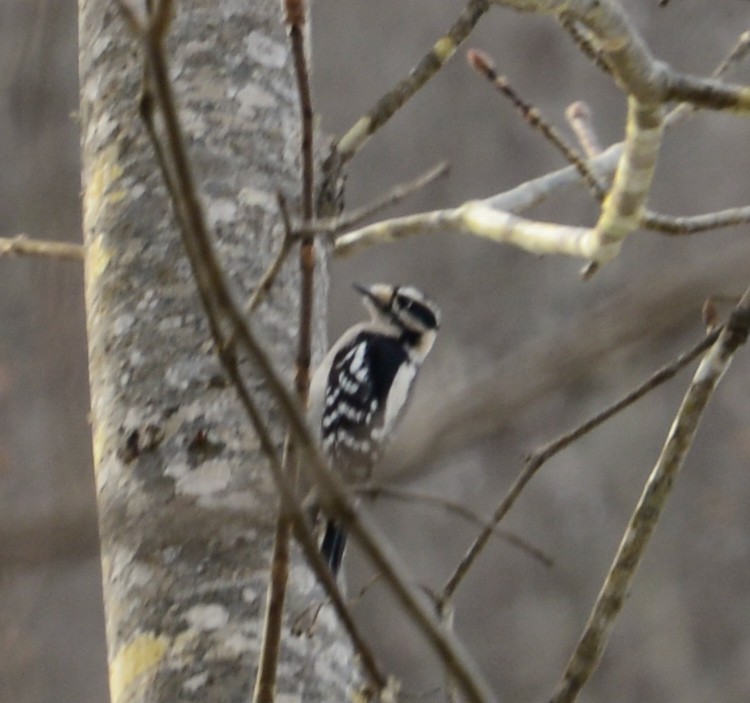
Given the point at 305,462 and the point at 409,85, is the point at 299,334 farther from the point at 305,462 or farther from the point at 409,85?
the point at 409,85

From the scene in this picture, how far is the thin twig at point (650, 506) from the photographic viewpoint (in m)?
1.12

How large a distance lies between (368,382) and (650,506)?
46.3 inches

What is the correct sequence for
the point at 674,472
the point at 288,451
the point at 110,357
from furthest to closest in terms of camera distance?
1. the point at 110,357
2. the point at 674,472
3. the point at 288,451

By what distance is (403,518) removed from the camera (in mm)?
4773

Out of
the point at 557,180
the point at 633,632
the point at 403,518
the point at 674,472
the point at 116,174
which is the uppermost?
the point at 116,174

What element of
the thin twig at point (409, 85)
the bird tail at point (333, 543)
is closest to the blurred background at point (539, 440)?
the bird tail at point (333, 543)

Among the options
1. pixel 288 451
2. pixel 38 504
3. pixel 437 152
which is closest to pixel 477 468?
pixel 437 152

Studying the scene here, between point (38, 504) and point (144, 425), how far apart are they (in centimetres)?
88

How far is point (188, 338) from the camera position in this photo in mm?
1447

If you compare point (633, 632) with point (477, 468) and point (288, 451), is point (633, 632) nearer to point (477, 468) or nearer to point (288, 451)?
point (477, 468)

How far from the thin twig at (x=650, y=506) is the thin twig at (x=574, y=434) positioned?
2 centimetres

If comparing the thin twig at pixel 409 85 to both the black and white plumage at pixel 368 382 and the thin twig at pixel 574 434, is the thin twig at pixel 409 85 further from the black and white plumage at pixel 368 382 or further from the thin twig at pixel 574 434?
the thin twig at pixel 574 434

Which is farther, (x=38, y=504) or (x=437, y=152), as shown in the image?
(x=437, y=152)

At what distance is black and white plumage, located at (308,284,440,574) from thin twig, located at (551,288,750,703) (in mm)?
781
